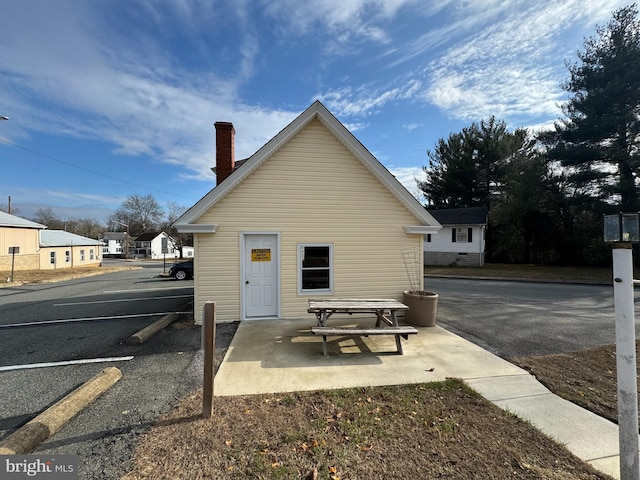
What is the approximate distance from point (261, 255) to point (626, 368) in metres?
6.69

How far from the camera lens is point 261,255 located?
7566mm

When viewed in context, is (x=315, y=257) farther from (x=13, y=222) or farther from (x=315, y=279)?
(x=13, y=222)

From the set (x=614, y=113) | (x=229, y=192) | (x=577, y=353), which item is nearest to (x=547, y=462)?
(x=577, y=353)

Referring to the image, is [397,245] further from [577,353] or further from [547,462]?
[547,462]

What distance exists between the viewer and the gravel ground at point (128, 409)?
2.73m

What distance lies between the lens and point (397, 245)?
8133 mm

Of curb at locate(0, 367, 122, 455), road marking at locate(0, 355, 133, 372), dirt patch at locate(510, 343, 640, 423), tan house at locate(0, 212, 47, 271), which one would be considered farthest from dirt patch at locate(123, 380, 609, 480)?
tan house at locate(0, 212, 47, 271)

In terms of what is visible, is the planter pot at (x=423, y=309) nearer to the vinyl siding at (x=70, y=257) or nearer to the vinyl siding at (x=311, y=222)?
the vinyl siding at (x=311, y=222)

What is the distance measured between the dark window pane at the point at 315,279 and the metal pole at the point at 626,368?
5980 millimetres

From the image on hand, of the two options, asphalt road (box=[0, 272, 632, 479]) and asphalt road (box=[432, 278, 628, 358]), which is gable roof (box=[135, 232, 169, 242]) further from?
asphalt road (box=[432, 278, 628, 358])

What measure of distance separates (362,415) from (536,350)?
4524 millimetres

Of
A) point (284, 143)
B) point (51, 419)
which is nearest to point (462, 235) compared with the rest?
point (284, 143)

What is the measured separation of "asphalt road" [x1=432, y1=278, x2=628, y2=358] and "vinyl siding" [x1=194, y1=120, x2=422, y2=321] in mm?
2348

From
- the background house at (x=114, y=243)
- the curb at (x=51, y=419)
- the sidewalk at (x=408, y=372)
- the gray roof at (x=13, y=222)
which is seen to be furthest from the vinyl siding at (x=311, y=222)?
the background house at (x=114, y=243)
